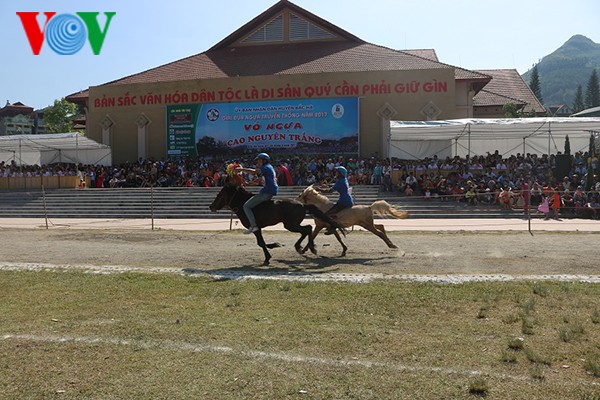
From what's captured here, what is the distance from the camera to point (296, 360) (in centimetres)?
550

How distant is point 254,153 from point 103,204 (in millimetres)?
11035

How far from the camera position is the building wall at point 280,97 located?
35594 millimetres

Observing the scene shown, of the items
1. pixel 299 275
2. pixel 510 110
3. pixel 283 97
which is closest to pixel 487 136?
pixel 283 97

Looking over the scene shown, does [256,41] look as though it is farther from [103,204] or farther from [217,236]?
[217,236]

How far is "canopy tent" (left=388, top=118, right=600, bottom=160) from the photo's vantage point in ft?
89.2

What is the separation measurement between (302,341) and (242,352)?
2.23ft

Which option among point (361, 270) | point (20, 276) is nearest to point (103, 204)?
point (20, 276)

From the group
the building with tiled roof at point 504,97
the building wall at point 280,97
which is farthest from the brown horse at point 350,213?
the building with tiled roof at point 504,97

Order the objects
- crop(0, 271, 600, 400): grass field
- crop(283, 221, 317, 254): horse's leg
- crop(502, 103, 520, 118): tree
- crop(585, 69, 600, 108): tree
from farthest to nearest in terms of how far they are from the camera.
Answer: crop(585, 69, 600, 108): tree
crop(502, 103, 520, 118): tree
crop(283, 221, 317, 254): horse's leg
crop(0, 271, 600, 400): grass field

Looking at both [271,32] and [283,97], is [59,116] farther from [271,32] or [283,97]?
[283,97]

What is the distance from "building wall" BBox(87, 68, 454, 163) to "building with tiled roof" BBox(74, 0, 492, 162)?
63 mm

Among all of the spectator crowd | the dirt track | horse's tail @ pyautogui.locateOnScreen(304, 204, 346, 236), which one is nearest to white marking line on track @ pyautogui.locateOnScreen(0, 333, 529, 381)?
the dirt track

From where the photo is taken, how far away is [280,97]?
37.2 metres

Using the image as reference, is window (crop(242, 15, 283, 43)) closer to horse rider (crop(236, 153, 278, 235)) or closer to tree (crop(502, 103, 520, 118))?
tree (crop(502, 103, 520, 118))
